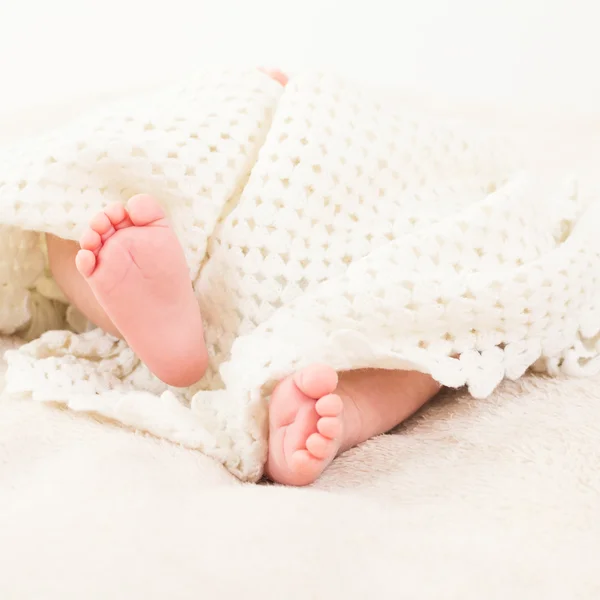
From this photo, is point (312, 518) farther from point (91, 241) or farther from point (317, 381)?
point (91, 241)

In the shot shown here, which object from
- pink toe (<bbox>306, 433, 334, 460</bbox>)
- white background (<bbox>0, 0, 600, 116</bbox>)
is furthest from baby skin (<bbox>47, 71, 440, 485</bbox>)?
white background (<bbox>0, 0, 600, 116</bbox>)

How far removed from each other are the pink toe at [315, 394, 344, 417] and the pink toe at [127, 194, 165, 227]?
0.79 feet

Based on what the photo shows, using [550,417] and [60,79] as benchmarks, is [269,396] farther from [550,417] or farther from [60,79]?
[60,79]

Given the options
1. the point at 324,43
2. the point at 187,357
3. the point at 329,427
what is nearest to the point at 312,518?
the point at 329,427

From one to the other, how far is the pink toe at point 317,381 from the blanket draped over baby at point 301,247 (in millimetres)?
54

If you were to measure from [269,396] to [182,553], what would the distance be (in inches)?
9.5

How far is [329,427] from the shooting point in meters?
0.64

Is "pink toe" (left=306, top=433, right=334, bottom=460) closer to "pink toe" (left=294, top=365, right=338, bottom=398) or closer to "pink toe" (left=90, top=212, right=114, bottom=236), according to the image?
"pink toe" (left=294, top=365, right=338, bottom=398)

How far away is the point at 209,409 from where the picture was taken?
750 millimetres

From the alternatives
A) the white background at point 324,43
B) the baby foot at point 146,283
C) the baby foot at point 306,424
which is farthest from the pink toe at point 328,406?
the white background at point 324,43

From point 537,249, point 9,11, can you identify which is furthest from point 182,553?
point 9,11

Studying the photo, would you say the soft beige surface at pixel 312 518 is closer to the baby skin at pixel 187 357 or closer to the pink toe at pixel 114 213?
the baby skin at pixel 187 357

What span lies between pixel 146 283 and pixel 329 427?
0.22 metres

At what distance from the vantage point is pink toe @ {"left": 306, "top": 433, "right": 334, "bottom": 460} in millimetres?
634
